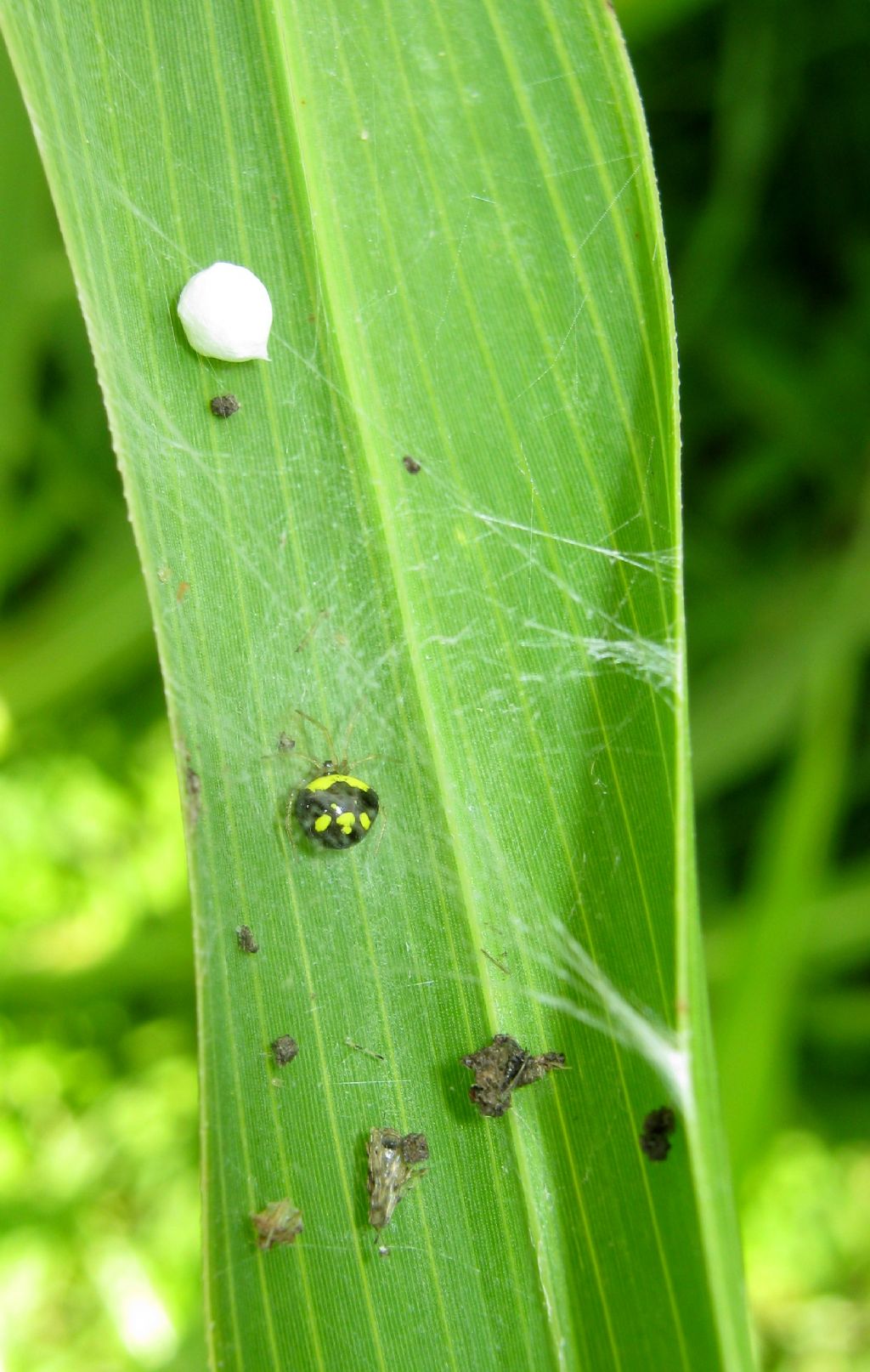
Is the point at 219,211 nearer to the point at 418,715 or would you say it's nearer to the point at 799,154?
the point at 418,715

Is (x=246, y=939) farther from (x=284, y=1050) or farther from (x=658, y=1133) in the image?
(x=658, y=1133)

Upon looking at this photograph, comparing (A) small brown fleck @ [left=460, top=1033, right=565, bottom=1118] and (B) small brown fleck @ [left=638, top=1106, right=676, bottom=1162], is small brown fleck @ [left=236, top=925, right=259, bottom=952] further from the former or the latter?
(B) small brown fleck @ [left=638, top=1106, right=676, bottom=1162]

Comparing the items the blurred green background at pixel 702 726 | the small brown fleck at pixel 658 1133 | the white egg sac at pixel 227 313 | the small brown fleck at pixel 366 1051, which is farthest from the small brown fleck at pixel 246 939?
the blurred green background at pixel 702 726

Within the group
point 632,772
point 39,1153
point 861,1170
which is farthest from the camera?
point 861,1170

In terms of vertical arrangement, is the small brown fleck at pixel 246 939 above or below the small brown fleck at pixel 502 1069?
above

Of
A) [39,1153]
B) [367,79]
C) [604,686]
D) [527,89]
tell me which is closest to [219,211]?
[367,79]

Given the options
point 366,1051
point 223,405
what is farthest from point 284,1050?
point 223,405

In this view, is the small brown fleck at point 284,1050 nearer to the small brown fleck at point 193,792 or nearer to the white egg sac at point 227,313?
the small brown fleck at point 193,792
